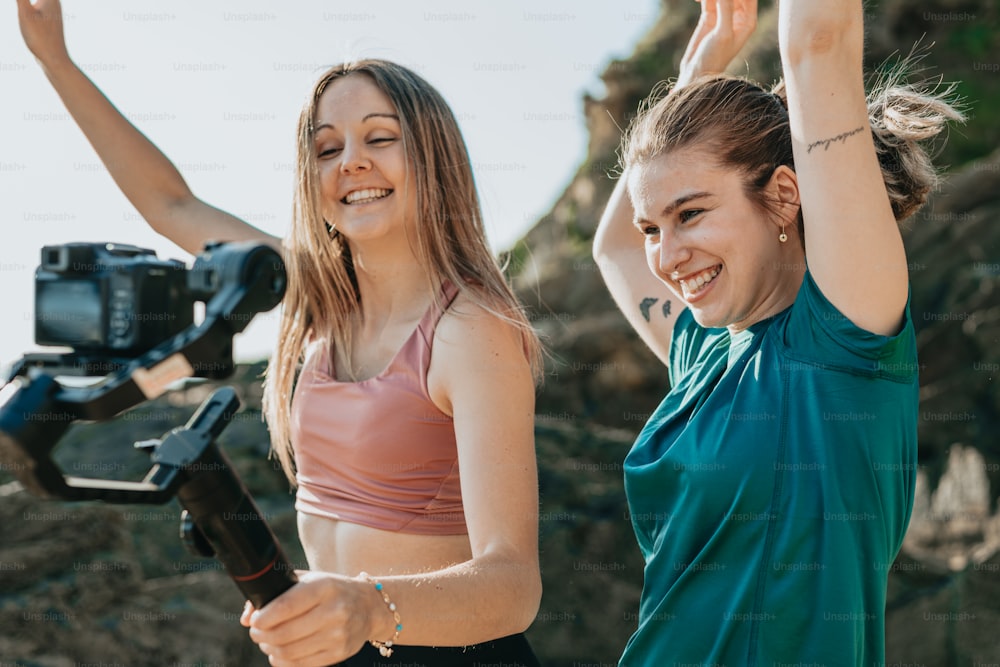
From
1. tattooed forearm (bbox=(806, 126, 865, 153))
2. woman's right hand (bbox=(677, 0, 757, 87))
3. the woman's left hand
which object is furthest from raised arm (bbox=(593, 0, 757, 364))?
the woman's left hand

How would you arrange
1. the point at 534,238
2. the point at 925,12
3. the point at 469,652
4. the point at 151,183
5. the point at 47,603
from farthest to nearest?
the point at 534,238, the point at 925,12, the point at 47,603, the point at 151,183, the point at 469,652

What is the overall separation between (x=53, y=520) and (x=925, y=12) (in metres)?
11.4

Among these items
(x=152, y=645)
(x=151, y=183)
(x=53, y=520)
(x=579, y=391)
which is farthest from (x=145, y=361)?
(x=579, y=391)

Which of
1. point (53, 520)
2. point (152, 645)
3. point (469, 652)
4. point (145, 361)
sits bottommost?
point (152, 645)

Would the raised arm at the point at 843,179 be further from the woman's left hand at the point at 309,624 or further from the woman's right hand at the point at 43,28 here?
the woman's right hand at the point at 43,28

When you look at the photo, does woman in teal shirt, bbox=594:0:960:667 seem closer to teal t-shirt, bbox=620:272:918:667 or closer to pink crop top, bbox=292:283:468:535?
teal t-shirt, bbox=620:272:918:667

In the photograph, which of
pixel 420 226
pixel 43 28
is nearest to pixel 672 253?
pixel 420 226

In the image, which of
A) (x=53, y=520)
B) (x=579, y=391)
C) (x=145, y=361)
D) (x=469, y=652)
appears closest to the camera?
(x=145, y=361)

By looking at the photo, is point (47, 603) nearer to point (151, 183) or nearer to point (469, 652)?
point (151, 183)

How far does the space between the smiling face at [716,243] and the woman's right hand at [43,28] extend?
1741 millimetres

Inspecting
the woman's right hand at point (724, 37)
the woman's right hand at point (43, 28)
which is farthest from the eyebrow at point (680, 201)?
the woman's right hand at point (43, 28)

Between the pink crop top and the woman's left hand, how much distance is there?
30.5 inches

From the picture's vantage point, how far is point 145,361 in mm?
1480

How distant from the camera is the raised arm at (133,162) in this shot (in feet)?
9.88
